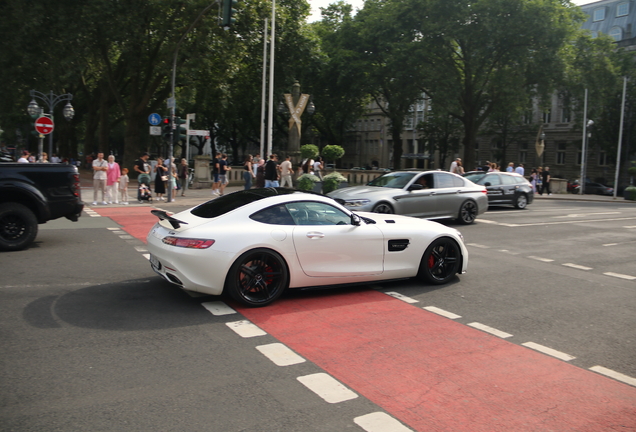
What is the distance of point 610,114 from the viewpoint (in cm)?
5459

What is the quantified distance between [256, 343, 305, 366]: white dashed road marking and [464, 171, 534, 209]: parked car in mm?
17140

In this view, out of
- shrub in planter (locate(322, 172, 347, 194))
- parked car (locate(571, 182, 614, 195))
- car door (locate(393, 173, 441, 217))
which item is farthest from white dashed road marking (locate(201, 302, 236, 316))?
parked car (locate(571, 182, 614, 195))

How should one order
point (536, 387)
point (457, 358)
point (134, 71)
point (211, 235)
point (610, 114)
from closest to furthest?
point (536, 387) < point (457, 358) < point (211, 235) < point (134, 71) < point (610, 114)

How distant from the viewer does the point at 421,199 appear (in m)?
15.2

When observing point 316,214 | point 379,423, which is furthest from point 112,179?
point 379,423

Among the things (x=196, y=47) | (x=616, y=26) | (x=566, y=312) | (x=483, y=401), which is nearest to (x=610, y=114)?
(x=616, y=26)

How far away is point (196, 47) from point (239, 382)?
27.6m

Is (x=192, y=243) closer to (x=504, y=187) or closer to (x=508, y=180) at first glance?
(x=504, y=187)

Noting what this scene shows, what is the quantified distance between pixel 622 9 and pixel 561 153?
1885cm

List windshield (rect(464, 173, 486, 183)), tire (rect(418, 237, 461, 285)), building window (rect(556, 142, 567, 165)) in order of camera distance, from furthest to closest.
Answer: building window (rect(556, 142, 567, 165)) → windshield (rect(464, 173, 486, 183)) → tire (rect(418, 237, 461, 285))

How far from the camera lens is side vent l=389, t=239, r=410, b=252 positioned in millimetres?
7707

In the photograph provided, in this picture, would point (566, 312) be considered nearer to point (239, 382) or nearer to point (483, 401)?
point (483, 401)

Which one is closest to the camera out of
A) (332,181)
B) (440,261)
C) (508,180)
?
(440,261)

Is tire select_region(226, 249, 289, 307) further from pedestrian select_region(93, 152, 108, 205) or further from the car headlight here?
pedestrian select_region(93, 152, 108, 205)
